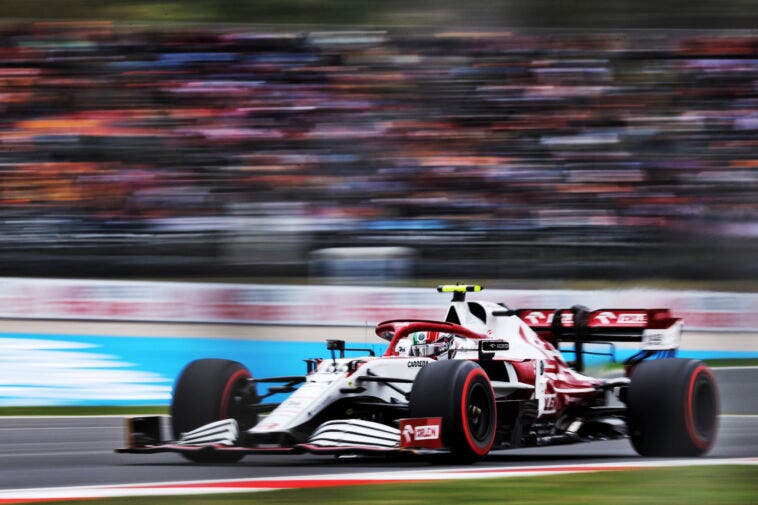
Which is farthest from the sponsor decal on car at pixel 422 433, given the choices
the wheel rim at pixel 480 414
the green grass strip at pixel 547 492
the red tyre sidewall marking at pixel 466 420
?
the green grass strip at pixel 547 492

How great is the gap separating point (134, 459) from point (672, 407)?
330 cm

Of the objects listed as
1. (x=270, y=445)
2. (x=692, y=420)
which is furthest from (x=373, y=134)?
(x=692, y=420)

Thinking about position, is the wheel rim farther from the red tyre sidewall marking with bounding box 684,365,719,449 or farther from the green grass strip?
the red tyre sidewall marking with bounding box 684,365,719,449

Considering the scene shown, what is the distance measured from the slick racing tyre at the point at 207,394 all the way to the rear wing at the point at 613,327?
2.07m

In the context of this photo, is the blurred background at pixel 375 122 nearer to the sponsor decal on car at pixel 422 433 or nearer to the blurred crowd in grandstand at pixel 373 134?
the blurred crowd in grandstand at pixel 373 134

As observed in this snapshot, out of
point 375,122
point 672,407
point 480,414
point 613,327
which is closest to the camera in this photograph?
point 375,122

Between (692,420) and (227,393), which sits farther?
(692,420)

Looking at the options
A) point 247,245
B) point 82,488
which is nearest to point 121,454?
point 82,488

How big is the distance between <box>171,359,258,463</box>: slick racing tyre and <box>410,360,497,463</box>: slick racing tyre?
1160mm

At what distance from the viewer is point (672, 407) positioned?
7805 millimetres

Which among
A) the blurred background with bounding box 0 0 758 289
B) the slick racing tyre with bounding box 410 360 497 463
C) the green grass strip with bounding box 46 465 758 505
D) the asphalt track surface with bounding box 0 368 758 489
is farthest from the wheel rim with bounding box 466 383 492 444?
the blurred background with bounding box 0 0 758 289

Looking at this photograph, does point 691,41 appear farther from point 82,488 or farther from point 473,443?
point 473,443

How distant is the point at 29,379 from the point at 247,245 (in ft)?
30.2

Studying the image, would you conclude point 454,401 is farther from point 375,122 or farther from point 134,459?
point 375,122
